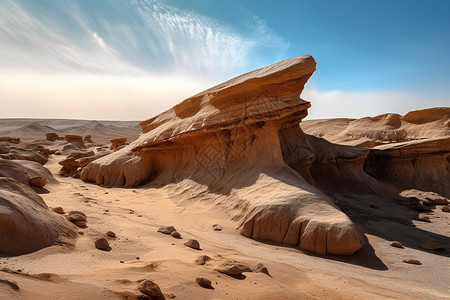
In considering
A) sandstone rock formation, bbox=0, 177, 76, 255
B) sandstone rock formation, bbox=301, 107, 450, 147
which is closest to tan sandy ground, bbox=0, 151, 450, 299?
sandstone rock formation, bbox=0, 177, 76, 255

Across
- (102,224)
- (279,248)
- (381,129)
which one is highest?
(381,129)

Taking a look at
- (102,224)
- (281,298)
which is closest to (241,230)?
(102,224)

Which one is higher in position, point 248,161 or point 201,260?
point 248,161

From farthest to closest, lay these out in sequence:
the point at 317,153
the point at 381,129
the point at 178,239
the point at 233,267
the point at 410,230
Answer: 1. the point at 381,129
2. the point at 317,153
3. the point at 410,230
4. the point at 178,239
5. the point at 233,267

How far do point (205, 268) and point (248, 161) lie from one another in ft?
15.9

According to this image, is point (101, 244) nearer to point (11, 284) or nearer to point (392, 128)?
point (11, 284)

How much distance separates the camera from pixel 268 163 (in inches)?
281

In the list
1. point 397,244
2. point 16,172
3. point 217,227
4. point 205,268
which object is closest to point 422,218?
point 397,244

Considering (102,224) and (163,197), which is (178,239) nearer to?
(102,224)

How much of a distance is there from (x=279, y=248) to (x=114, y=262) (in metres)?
2.82

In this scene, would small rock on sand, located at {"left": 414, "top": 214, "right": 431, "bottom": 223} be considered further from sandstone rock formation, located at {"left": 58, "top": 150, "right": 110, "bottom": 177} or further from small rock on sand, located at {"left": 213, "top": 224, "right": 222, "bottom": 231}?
sandstone rock formation, located at {"left": 58, "top": 150, "right": 110, "bottom": 177}

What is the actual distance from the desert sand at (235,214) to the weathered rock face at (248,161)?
0.03 metres

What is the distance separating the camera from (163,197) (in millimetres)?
8023

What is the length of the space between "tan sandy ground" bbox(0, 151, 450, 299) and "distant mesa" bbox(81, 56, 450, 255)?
51 cm
